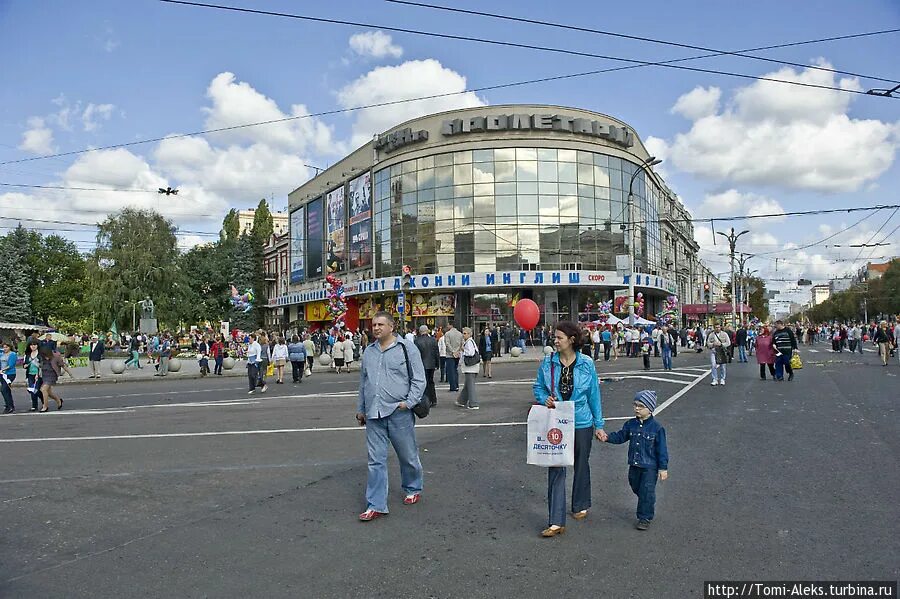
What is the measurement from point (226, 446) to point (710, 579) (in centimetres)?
713

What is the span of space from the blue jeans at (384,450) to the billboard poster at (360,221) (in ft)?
158

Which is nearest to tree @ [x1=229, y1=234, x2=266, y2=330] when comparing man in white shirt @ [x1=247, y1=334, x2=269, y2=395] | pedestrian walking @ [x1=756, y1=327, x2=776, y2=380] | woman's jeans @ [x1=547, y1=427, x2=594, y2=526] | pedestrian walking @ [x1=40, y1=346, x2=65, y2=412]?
man in white shirt @ [x1=247, y1=334, x2=269, y2=395]

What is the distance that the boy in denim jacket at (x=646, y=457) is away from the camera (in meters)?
5.26

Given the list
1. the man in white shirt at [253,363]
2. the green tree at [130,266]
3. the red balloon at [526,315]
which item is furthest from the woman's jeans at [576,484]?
the green tree at [130,266]

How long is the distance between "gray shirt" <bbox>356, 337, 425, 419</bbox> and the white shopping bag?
123 cm

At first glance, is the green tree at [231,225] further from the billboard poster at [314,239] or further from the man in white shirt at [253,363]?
the man in white shirt at [253,363]

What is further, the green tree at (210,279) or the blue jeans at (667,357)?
the green tree at (210,279)

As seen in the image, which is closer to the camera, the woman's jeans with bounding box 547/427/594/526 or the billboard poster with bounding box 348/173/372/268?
the woman's jeans with bounding box 547/427/594/526

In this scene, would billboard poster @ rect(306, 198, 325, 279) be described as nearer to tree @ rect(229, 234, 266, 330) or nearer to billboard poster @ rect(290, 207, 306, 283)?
billboard poster @ rect(290, 207, 306, 283)

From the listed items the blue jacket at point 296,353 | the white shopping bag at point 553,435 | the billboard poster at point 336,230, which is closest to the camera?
the white shopping bag at point 553,435

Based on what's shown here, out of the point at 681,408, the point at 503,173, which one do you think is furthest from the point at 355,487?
the point at 503,173

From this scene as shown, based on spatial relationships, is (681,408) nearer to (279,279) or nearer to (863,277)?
(279,279)

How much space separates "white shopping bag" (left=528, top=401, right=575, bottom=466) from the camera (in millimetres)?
5070

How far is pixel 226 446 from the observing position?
940cm
